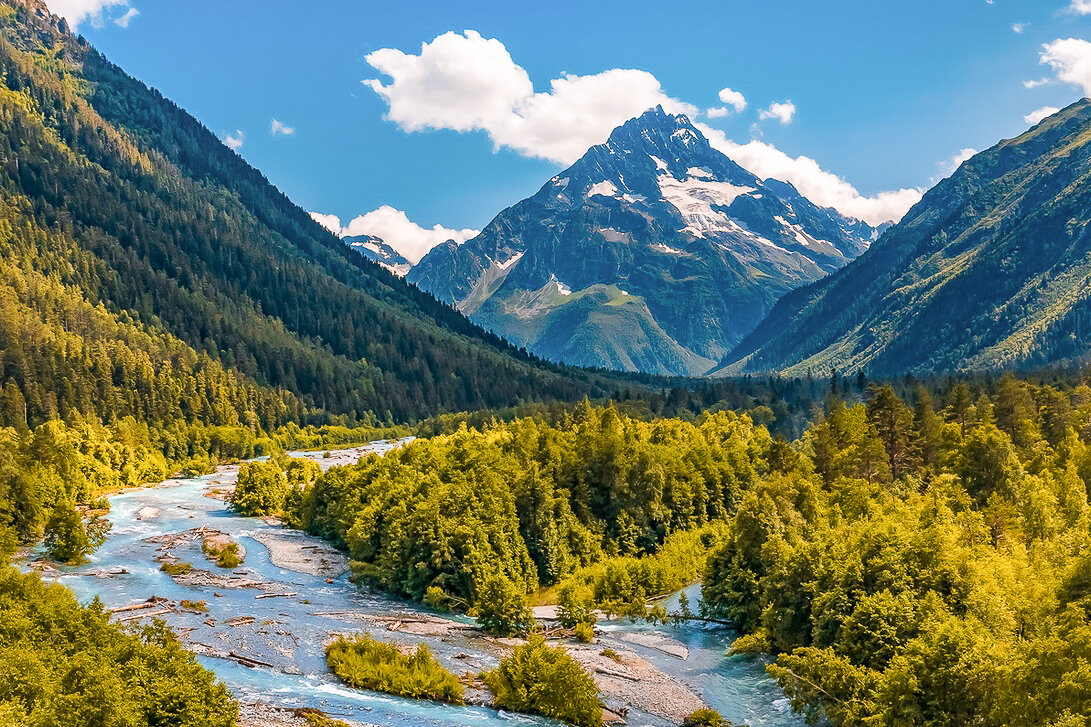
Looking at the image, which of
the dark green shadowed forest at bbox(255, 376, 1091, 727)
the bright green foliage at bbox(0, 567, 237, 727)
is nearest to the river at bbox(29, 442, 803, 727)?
the dark green shadowed forest at bbox(255, 376, 1091, 727)

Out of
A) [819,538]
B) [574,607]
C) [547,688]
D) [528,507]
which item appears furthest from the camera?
[528,507]

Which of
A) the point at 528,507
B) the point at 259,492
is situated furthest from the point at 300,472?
the point at 528,507

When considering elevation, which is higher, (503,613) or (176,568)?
(176,568)

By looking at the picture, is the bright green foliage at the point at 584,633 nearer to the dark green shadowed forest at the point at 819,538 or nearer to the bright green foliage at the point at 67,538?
the dark green shadowed forest at the point at 819,538

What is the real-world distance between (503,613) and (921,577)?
38.7 meters

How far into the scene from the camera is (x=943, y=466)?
4547 inches

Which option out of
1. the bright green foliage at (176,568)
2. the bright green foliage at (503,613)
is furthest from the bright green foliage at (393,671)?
the bright green foliage at (176,568)

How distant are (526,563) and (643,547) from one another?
23.6m

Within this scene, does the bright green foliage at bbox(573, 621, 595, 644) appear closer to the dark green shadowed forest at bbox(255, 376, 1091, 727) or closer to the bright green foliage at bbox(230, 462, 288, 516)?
the dark green shadowed forest at bbox(255, 376, 1091, 727)

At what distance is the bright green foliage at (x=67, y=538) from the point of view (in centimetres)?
10462

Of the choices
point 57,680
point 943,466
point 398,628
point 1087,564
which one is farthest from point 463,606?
point 943,466

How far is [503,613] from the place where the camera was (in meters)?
83.7

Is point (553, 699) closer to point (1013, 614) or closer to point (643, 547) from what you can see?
point (1013, 614)

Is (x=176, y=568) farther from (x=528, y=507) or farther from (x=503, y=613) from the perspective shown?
(x=503, y=613)
